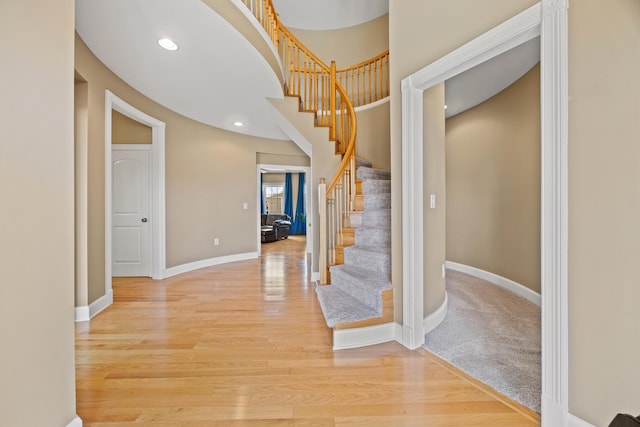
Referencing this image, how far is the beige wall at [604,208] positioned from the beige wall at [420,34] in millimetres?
398

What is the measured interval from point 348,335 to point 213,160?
406cm

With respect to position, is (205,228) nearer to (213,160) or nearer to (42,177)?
(213,160)

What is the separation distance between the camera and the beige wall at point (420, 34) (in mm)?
1463

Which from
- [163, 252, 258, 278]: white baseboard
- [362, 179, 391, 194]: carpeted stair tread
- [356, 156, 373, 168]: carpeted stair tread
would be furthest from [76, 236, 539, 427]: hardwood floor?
[356, 156, 373, 168]: carpeted stair tread

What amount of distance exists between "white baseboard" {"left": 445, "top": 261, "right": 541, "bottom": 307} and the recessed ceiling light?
4.43m

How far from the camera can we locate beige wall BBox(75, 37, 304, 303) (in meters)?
2.75

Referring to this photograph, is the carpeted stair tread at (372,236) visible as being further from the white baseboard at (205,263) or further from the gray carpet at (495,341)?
the white baseboard at (205,263)

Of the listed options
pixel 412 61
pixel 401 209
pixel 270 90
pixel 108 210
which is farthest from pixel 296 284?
pixel 412 61

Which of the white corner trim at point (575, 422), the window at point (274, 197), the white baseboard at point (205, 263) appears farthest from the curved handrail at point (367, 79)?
the window at point (274, 197)

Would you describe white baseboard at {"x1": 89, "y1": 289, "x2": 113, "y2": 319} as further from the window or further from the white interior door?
the window

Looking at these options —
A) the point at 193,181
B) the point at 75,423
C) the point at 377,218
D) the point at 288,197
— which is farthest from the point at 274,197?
the point at 75,423

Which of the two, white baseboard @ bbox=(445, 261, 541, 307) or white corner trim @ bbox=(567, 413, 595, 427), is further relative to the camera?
white baseboard @ bbox=(445, 261, 541, 307)

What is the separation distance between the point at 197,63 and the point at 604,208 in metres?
3.36

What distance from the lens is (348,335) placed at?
1.99 meters
